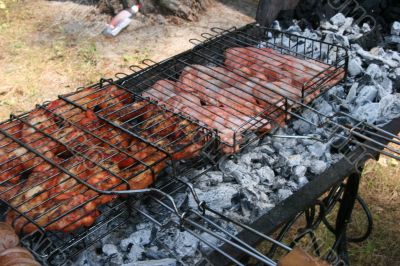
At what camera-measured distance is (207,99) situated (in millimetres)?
2727

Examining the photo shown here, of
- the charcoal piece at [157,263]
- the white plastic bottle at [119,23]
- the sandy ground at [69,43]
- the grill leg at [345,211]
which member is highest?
the charcoal piece at [157,263]

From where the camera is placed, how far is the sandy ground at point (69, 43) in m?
5.38

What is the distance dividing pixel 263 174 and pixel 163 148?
55 centimetres

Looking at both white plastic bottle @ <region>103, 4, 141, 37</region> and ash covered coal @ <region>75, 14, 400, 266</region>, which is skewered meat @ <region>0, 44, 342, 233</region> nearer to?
ash covered coal @ <region>75, 14, 400, 266</region>

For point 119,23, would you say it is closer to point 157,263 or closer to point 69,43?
point 69,43

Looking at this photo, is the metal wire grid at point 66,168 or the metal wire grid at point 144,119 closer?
the metal wire grid at point 66,168

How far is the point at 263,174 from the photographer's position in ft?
8.07

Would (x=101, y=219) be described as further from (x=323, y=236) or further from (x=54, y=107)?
(x=323, y=236)

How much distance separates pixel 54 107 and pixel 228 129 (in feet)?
3.08

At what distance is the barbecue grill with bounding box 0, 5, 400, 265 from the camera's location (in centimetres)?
194

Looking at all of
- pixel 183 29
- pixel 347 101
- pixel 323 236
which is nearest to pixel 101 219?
pixel 347 101

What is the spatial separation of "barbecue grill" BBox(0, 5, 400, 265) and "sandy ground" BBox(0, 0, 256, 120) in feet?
8.53

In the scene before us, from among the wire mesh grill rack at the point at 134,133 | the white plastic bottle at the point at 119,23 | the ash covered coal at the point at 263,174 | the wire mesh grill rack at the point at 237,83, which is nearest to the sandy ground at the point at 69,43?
the white plastic bottle at the point at 119,23

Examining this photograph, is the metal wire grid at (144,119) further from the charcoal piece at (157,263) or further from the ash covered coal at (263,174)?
the charcoal piece at (157,263)
